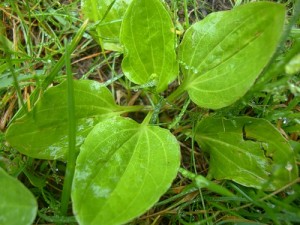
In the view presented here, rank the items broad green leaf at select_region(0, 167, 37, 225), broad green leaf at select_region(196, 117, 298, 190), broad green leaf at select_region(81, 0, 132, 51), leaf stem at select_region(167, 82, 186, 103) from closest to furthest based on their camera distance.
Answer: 1. broad green leaf at select_region(0, 167, 37, 225)
2. broad green leaf at select_region(196, 117, 298, 190)
3. leaf stem at select_region(167, 82, 186, 103)
4. broad green leaf at select_region(81, 0, 132, 51)

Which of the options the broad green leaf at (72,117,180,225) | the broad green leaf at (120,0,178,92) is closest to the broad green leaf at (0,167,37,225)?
the broad green leaf at (72,117,180,225)

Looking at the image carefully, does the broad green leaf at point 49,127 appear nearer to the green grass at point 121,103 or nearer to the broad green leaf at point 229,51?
the green grass at point 121,103

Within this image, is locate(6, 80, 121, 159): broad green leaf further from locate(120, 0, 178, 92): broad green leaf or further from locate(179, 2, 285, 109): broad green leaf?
locate(179, 2, 285, 109): broad green leaf

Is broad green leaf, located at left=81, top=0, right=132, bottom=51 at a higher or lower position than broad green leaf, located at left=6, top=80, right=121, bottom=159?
higher

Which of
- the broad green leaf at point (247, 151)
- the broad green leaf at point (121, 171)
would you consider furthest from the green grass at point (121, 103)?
the broad green leaf at point (121, 171)

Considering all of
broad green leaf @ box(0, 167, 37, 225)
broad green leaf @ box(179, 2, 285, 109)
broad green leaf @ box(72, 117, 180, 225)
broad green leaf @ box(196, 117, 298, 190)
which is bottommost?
broad green leaf @ box(196, 117, 298, 190)

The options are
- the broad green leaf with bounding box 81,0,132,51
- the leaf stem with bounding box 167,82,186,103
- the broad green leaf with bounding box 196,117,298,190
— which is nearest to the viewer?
the broad green leaf with bounding box 196,117,298,190

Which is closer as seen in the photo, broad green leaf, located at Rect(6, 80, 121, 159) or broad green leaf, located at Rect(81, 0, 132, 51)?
broad green leaf, located at Rect(6, 80, 121, 159)

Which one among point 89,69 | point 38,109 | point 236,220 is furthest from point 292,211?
point 89,69
